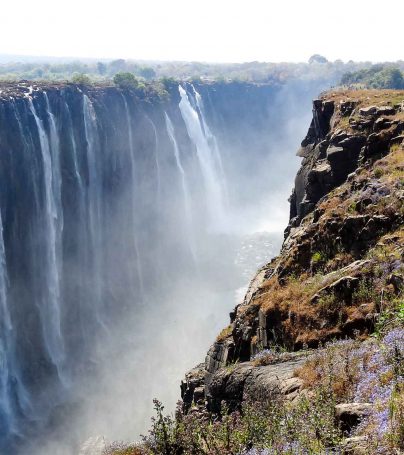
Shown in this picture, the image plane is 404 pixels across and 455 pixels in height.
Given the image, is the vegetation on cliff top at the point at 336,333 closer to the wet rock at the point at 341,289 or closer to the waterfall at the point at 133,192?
the wet rock at the point at 341,289

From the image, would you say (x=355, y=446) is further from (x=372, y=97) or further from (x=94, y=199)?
(x=94, y=199)

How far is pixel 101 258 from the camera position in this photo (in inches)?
2003

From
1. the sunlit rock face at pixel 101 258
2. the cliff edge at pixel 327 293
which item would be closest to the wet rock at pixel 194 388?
the cliff edge at pixel 327 293

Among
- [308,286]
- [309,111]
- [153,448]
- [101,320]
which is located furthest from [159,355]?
[309,111]

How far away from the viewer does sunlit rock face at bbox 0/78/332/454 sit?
3678 centimetres

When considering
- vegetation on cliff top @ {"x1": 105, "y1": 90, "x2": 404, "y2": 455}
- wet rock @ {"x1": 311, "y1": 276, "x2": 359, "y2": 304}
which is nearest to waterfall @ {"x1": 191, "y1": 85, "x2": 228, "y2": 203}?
vegetation on cliff top @ {"x1": 105, "y1": 90, "x2": 404, "y2": 455}

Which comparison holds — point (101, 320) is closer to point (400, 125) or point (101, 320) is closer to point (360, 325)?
point (400, 125)

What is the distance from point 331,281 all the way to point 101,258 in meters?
39.5

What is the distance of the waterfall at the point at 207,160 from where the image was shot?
74688 mm

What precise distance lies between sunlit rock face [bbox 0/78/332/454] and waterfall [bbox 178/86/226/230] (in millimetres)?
953

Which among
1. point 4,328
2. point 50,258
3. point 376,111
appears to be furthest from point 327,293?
point 50,258

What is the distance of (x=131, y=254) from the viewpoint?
55375 millimetres

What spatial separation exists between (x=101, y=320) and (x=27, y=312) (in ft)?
25.5

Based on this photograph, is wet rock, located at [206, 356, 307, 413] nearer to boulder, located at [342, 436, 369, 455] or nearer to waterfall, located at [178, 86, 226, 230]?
boulder, located at [342, 436, 369, 455]
